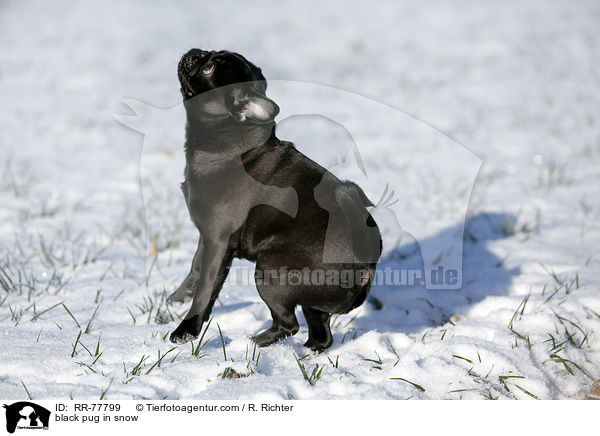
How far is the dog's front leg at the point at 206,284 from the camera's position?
2.43 metres

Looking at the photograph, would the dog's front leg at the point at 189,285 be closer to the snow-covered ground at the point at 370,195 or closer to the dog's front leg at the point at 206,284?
the snow-covered ground at the point at 370,195

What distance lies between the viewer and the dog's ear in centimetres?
227

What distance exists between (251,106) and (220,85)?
0.84ft

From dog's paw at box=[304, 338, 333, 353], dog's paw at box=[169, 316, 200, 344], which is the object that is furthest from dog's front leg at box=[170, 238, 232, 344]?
dog's paw at box=[304, 338, 333, 353]

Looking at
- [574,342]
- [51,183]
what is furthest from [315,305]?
[51,183]

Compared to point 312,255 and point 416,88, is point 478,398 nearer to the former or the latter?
point 312,255

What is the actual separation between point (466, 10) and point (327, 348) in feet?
46.3
